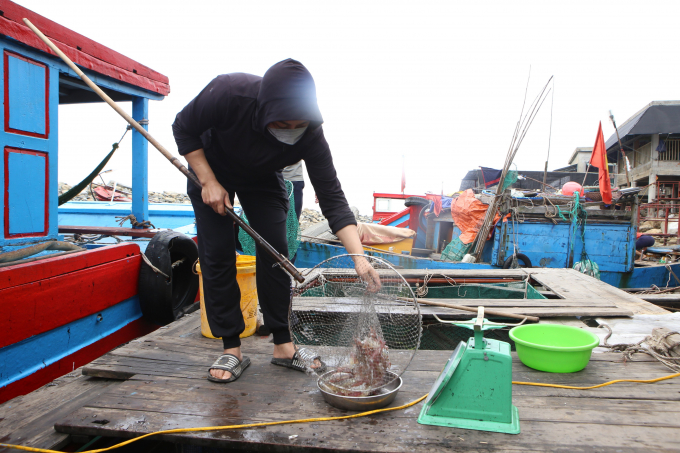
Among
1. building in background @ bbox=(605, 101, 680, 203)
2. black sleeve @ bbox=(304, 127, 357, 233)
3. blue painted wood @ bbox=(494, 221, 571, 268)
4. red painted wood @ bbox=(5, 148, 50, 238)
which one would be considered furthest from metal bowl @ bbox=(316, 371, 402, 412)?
building in background @ bbox=(605, 101, 680, 203)

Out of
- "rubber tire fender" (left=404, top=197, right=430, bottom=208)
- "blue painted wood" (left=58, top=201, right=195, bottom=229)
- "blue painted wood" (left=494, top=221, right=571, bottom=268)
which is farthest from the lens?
"rubber tire fender" (left=404, top=197, right=430, bottom=208)

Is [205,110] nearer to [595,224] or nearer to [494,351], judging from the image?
[494,351]

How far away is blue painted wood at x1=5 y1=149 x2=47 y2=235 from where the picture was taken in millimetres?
2832

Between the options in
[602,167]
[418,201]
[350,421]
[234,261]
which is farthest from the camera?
[418,201]

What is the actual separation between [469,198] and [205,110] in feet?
24.0

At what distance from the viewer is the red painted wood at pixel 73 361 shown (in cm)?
235

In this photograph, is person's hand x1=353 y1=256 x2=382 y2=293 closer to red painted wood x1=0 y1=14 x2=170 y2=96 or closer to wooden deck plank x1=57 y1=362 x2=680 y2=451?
wooden deck plank x1=57 y1=362 x2=680 y2=451

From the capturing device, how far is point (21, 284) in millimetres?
2270

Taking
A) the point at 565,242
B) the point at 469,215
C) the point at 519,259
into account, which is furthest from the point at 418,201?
the point at 565,242

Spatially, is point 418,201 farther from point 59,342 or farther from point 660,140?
point 660,140

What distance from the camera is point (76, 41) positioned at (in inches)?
133

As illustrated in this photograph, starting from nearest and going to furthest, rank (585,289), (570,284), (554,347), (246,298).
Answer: (554,347) < (246,298) < (585,289) < (570,284)

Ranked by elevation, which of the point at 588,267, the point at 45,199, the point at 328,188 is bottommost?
the point at 588,267

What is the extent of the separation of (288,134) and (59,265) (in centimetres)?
188
